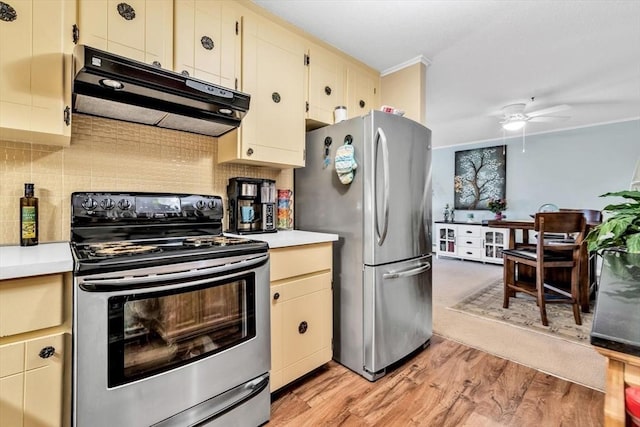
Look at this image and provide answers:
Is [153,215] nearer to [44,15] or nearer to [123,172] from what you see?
[123,172]

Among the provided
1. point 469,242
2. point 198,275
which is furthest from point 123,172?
point 469,242

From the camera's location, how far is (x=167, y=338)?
1196mm

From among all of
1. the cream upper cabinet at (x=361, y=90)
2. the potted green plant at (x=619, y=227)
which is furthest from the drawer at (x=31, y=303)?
the cream upper cabinet at (x=361, y=90)

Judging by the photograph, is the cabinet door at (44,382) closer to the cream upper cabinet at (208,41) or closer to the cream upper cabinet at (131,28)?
the cream upper cabinet at (131,28)

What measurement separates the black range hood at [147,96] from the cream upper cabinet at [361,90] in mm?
1174

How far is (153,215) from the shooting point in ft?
5.39

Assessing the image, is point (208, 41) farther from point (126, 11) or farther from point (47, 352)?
point (47, 352)

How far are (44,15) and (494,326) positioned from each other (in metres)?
3.54

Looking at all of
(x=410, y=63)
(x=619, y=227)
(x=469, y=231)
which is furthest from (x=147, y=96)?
(x=469, y=231)

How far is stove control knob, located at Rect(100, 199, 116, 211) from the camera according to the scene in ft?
4.94

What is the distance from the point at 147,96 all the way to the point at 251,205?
0.86m

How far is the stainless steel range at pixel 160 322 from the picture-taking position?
1021 millimetres

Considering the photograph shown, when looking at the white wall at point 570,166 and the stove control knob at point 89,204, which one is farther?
the white wall at point 570,166

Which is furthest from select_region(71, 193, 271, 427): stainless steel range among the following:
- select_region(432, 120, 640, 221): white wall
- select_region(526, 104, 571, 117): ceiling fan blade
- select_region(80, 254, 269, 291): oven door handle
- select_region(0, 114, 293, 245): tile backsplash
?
select_region(432, 120, 640, 221): white wall
